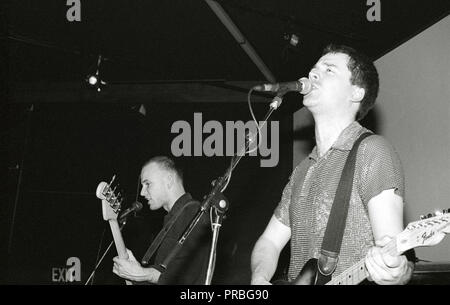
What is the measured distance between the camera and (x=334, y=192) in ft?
7.47

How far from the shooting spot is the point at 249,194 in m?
7.55

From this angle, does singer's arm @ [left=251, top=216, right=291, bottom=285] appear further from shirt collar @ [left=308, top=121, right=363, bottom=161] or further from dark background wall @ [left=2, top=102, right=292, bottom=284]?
dark background wall @ [left=2, top=102, right=292, bottom=284]

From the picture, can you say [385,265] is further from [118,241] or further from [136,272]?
[118,241]

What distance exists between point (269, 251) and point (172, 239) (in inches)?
58.5

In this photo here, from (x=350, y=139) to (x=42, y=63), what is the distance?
19.7ft

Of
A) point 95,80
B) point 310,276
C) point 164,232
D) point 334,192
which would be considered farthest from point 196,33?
point 310,276

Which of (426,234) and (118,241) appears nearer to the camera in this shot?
(426,234)

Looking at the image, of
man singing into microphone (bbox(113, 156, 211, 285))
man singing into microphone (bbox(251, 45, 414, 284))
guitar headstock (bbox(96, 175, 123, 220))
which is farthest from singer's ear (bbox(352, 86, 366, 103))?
guitar headstock (bbox(96, 175, 123, 220))

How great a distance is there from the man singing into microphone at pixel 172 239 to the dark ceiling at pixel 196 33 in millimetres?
1796

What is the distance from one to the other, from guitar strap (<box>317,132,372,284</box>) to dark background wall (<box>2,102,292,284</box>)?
5.11m

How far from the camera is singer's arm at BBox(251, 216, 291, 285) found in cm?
248
